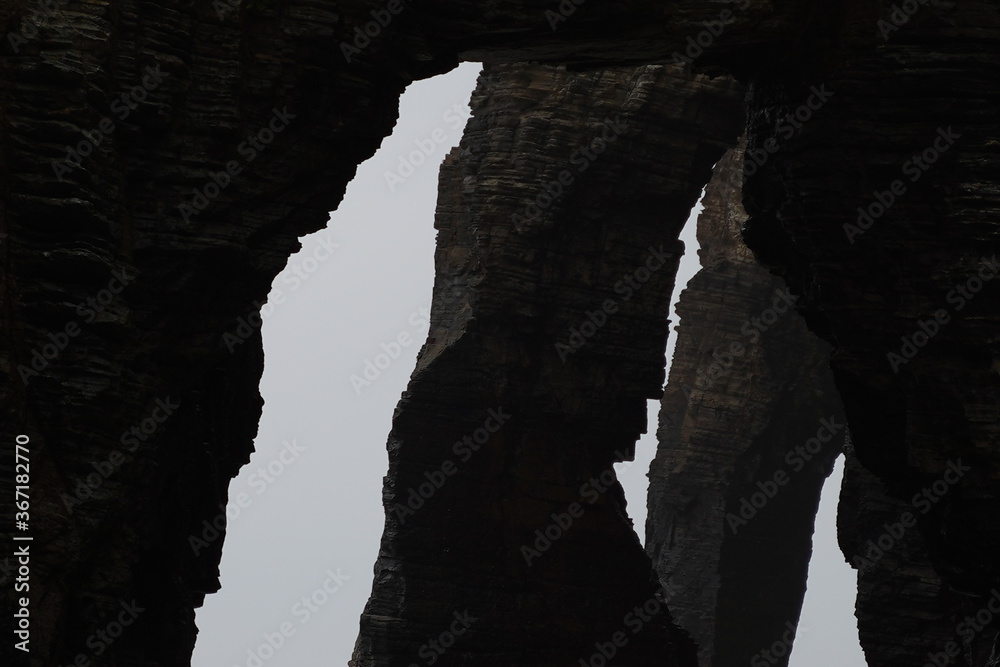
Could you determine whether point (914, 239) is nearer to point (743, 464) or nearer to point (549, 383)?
point (549, 383)

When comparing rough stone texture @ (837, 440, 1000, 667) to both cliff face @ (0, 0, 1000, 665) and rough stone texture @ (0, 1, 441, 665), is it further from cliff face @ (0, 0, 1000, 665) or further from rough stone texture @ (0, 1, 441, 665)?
rough stone texture @ (0, 1, 441, 665)

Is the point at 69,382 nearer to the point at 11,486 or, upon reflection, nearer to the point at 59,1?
the point at 11,486

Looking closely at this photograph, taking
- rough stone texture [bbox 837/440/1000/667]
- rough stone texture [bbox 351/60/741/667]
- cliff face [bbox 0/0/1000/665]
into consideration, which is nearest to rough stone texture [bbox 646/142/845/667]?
rough stone texture [bbox 351/60/741/667]

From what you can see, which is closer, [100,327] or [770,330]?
[100,327]

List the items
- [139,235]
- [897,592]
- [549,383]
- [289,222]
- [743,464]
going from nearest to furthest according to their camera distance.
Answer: [139,235]
[289,222]
[897,592]
[549,383]
[743,464]

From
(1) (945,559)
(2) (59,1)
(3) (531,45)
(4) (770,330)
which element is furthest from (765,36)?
(4) (770,330)

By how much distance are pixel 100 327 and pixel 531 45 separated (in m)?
4.51

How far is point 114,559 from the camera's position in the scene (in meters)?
12.2

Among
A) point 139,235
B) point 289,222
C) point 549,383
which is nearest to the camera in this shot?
point 139,235

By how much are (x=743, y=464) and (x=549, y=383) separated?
25.9ft

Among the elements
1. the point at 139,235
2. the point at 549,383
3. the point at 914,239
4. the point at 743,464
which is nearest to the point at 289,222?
the point at 139,235

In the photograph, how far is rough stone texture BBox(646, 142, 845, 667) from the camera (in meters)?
26.5

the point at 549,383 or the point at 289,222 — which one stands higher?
the point at 549,383

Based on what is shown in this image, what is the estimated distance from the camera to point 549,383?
19.9 meters
